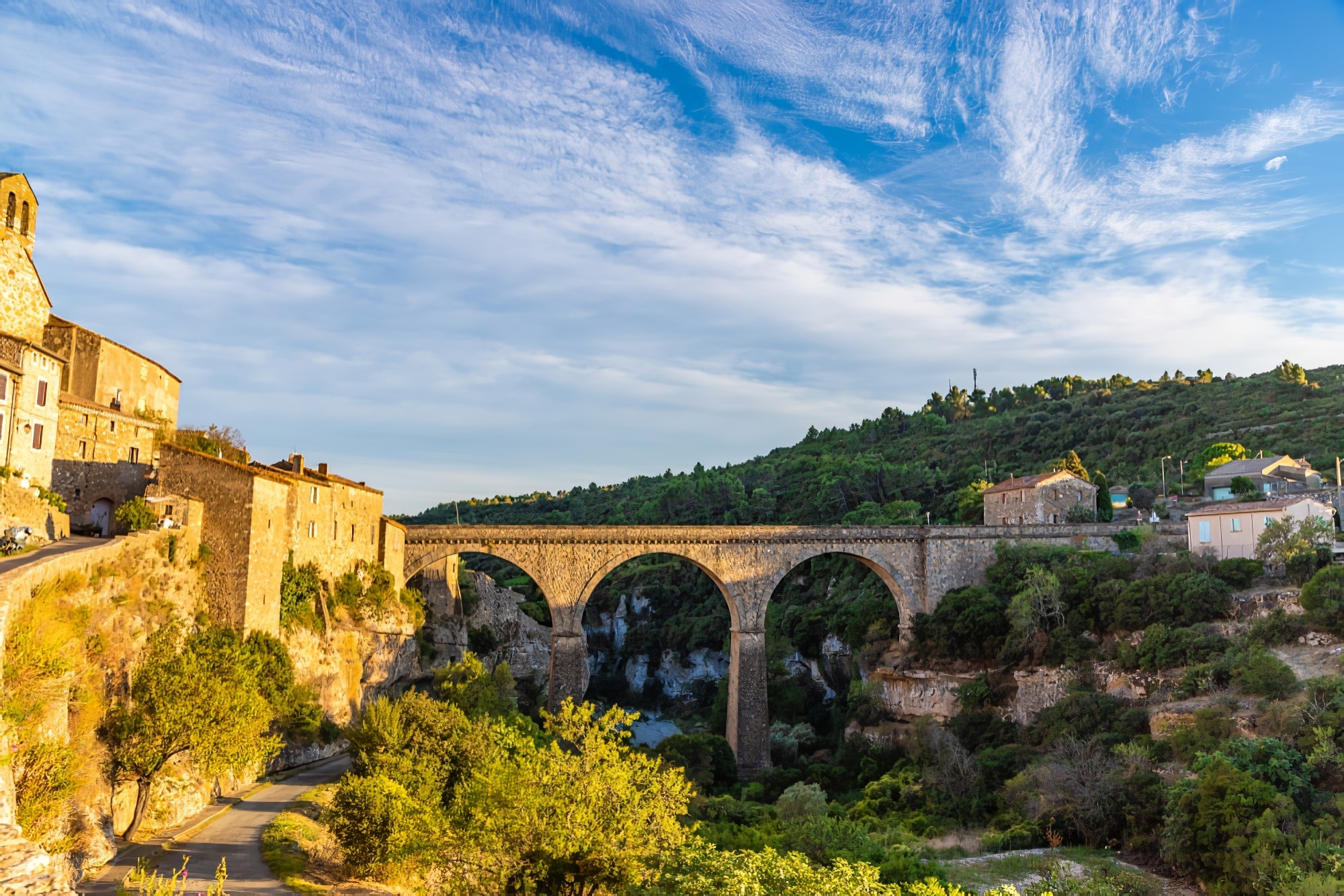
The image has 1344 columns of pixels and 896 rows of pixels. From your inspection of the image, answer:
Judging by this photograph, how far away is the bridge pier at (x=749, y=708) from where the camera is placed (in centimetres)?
3888

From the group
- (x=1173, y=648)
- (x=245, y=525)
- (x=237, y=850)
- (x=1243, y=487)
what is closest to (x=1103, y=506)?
(x=1243, y=487)

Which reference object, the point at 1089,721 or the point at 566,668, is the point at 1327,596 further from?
the point at 566,668

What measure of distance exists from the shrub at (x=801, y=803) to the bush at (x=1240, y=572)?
19.1 metres

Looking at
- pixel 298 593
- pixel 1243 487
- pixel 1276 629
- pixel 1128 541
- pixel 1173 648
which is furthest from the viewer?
pixel 1243 487

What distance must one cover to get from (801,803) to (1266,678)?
52.6ft

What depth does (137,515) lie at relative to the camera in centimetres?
2345

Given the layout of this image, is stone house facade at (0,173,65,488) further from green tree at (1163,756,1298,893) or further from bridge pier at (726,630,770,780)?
green tree at (1163,756,1298,893)

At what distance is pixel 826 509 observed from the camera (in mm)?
72312

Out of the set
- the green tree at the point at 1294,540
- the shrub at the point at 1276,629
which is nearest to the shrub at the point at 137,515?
the shrub at the point at 1276,629

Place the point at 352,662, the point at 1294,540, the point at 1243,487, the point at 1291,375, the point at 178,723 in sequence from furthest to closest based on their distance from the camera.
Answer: the point at 1291,375 < the point at 1243,487 < the point at 1294,540 < the point at 352,662 < the point at 178,723

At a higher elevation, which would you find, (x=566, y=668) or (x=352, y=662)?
(x=352, y=662)

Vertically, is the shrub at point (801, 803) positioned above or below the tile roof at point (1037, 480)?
below

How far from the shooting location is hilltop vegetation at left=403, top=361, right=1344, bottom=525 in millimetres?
68125

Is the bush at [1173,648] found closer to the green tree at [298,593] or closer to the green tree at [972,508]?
the green tree at [972,508]
